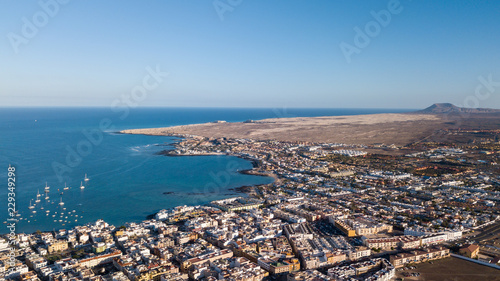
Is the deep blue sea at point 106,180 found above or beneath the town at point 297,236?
above

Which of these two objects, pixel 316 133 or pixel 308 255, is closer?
pixel 308 255

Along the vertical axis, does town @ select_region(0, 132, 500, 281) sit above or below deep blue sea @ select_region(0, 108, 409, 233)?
below

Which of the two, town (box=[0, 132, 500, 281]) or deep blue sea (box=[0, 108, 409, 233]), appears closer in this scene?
town (box=[0, 132, 500, 281])

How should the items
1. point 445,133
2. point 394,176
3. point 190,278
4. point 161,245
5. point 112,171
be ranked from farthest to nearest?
point 445,133, point 112,171, point 394,176, point 161,245, point 190,278

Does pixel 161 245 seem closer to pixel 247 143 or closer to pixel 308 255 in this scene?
pixel 308 255

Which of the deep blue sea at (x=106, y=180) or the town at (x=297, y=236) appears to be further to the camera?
the deep blue sea at (x=106, y=180)

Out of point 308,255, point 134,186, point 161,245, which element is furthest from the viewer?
point 134,186

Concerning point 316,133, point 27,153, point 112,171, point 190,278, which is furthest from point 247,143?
point 190,278

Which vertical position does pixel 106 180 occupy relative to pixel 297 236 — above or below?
above
